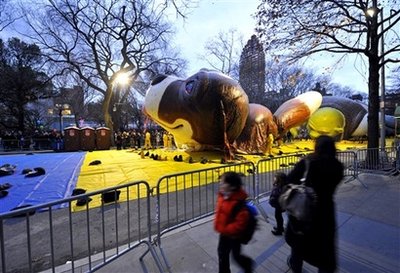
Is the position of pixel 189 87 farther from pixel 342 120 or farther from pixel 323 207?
pixel 342 120

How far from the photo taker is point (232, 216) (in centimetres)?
263

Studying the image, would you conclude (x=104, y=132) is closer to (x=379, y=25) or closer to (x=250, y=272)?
(x=379, y=25)

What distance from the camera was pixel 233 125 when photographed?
47.2 feet

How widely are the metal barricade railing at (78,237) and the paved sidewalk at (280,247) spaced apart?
0.93 ft

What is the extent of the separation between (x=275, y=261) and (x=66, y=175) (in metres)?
9.70

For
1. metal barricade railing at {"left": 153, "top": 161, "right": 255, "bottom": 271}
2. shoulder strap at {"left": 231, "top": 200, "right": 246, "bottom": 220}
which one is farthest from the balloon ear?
shoulder strap at {"left": 231, "top": 200, "right": 246, "bottom": 220}

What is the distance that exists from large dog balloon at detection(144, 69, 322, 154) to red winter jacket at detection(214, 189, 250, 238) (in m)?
10.9

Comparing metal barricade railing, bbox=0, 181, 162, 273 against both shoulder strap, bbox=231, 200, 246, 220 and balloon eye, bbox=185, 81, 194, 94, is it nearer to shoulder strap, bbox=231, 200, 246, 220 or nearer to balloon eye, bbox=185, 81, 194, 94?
shoulder strap, bbox=231, 200, 246, 220

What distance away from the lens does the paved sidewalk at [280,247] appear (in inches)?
130

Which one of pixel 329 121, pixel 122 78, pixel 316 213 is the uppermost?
pixel 122 78

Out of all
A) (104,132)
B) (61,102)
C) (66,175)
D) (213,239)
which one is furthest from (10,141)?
(213,239)

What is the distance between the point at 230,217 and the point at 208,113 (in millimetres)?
11193

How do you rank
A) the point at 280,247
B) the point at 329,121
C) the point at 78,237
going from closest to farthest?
the point at 280,247, the point at 78,237, the point at 329,121

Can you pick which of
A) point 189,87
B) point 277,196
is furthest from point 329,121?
point 277,196
